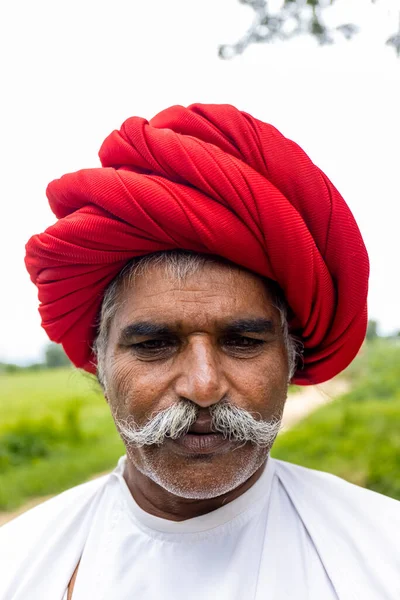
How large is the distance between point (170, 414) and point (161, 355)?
0.21 m

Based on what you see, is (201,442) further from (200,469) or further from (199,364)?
(199,364)

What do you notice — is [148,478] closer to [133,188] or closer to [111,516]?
[111,516]

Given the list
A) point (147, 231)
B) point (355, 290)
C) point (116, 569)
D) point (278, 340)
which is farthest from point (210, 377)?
point (116, 569)

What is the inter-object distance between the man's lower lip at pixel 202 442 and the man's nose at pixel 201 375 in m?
0.13

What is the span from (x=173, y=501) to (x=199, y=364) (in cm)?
57

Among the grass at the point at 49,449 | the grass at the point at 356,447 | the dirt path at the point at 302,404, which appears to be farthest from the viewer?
the dirt path at the point at 302,404

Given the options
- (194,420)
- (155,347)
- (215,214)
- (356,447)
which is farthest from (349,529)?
(356,447)

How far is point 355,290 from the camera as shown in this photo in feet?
6.59

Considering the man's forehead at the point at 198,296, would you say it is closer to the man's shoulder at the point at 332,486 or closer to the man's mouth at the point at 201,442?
the man's mouth at the point at 201,442

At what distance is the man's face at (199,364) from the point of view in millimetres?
1777

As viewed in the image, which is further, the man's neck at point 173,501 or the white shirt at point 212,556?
the man's neck at point 173,501

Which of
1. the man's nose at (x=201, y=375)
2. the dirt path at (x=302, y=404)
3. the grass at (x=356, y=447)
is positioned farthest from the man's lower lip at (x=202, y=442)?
the dirt path at (x=302, y=404)

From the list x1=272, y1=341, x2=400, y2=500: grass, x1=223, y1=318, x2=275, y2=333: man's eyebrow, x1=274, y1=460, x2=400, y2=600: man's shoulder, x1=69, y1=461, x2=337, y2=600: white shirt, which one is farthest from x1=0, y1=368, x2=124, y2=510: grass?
x1=223, y1=318, x2=275, y2=333: man's eyebrow

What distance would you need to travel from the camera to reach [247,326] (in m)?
1.86
